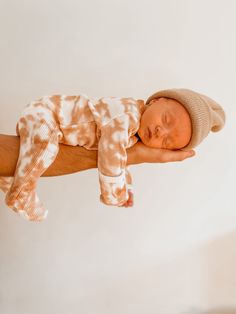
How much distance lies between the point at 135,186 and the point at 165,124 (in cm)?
63

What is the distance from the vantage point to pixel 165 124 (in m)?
1.25

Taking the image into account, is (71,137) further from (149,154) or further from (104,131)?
(149,154)

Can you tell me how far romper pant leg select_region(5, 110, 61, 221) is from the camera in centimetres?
117

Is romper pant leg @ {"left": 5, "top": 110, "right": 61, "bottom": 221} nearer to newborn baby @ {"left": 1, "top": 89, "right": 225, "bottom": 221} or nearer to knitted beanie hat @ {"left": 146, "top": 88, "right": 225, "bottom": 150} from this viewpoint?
newborn baby @ {"left": 1, "top": 89, "right": 225, "bottom": 221}

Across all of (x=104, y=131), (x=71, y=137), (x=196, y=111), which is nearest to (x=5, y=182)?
(x=71, y=137)

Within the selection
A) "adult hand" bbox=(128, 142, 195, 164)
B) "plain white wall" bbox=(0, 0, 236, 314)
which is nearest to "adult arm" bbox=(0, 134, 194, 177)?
"adult hand" bbox=(128, 142, 195, 164)

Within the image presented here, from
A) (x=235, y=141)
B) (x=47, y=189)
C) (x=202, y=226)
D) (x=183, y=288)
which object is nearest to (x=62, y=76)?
(x=47, y=189)

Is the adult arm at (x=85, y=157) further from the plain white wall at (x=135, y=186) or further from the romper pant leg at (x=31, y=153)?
the plain white wall at (x=135, y=186)

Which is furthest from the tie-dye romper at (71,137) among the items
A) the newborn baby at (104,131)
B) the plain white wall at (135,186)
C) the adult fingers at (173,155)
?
the plain white wall at (135,186)

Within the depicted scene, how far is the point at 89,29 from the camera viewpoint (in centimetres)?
173

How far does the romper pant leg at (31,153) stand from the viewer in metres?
1.17

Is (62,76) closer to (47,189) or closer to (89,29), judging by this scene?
(89,29)

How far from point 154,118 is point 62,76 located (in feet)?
2.23

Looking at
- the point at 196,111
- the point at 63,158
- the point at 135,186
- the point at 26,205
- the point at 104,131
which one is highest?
the point at 196,111
